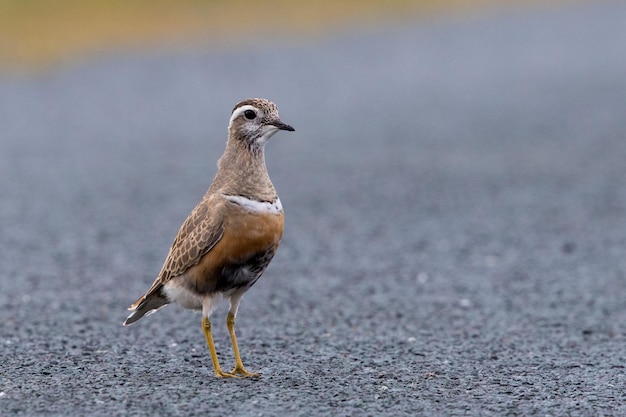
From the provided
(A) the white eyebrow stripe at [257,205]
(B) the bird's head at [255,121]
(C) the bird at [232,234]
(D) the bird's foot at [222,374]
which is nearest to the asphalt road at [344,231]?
(D) the bird's foot at [222,374]

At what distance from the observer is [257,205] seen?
6469 mm

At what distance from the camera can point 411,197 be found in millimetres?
13414

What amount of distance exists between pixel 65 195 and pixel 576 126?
8223mm

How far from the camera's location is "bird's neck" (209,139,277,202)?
6.57 metres

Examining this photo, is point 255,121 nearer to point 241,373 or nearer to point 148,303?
point 148,303

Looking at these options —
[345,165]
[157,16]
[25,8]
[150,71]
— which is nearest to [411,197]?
[345,165]

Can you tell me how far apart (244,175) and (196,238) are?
0.47 meters

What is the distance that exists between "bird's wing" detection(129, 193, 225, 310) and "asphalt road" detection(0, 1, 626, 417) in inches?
25.5

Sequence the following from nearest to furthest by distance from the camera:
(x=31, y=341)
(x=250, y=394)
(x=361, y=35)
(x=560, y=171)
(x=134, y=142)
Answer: (x=250, y=394), (x=31, y=341), (x=560, y=171), (x=134, y=142), (x=361, y=35)

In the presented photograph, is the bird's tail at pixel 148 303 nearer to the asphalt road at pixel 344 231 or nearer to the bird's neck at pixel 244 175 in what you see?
the asphalt road at pixel 344 231

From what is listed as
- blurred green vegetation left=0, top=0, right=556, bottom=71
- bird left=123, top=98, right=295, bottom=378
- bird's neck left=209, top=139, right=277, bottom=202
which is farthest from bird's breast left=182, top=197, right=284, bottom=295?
blurred green vegetation left=0, top=0, right=556, bottom=71

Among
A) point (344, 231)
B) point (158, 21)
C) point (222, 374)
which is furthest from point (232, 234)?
point (158, 21)

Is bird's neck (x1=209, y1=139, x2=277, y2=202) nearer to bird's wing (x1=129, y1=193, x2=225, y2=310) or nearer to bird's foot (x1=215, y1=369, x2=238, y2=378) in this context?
bird's wing (x1=129, y1=193, x2=225, y2=310)

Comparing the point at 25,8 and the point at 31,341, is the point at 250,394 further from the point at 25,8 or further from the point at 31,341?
the point at 25,8
